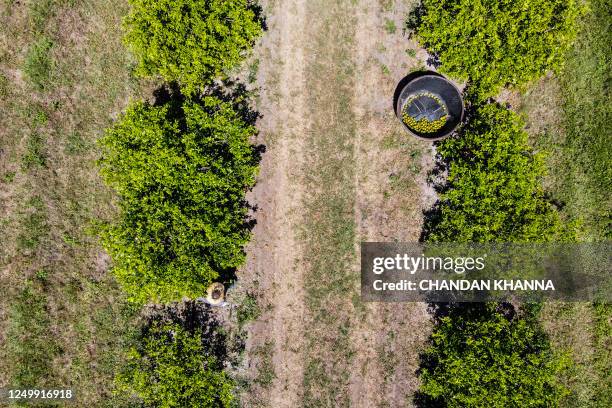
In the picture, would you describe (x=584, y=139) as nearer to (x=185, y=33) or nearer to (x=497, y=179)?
(x=497, y=179)

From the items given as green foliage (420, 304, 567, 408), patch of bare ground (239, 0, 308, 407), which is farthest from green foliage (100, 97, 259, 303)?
green foliage (420, 304, 567, 408)

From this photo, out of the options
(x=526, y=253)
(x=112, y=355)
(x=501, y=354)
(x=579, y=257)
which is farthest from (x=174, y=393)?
(x=579, y=257)

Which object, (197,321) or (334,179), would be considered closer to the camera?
(197,321)

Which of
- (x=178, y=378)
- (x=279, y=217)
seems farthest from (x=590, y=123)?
(x=178, y=378)

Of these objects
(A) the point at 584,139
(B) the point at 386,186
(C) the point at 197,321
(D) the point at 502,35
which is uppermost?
(D) the point at 502,35

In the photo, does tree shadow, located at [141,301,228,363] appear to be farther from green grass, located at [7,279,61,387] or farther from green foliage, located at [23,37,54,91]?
green foliage, located at [23,37,54,91]

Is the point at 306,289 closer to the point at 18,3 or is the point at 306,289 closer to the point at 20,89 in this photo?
the point at 20,89

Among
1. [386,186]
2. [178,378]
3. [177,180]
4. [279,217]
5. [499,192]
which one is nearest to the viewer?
[177,180]

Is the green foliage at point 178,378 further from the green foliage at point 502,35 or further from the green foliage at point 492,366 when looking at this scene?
the green foliage at point 502,35
